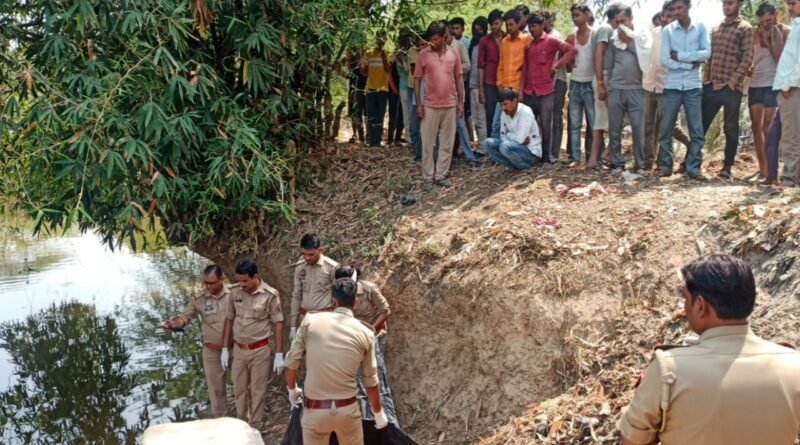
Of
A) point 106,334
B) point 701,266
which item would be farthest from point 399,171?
point 701,266

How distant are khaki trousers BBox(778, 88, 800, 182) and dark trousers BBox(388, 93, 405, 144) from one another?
16.2ft

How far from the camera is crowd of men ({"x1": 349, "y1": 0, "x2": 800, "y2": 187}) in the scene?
25.5ft

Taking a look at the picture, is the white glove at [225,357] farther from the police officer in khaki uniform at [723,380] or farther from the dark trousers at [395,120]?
the police officer in khaki uniform at [723,380]

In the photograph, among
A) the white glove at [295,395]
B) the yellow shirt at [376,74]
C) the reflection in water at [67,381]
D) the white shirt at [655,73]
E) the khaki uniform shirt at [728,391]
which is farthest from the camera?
the yellow shirt at [376,74]

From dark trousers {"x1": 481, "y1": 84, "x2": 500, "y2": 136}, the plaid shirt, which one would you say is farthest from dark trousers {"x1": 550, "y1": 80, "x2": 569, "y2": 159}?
the plaid shirt

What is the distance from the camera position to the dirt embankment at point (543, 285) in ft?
18.7

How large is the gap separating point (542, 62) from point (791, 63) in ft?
8.56

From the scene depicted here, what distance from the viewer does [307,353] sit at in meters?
5.39

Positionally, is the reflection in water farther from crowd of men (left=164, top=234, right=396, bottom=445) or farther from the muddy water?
crowd of men (left=164, top=234, right=396, bottom=445)

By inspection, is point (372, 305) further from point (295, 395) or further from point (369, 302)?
point (295, 395)

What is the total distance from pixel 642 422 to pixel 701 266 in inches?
22.8

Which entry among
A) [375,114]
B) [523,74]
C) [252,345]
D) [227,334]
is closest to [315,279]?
[252,345]

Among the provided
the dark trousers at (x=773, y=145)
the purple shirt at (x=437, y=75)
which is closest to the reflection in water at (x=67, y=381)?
the purple shirt at (x=437, y=75)

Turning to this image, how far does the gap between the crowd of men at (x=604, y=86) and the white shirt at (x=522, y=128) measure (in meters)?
0.01
